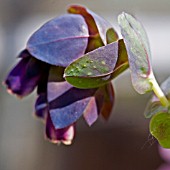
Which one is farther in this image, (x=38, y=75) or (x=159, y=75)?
(x=159, y=75)

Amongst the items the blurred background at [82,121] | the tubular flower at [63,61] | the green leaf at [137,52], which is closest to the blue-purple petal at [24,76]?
the tubular flower at [63,61]

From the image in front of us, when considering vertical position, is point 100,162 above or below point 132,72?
below

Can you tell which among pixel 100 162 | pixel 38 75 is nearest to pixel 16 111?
pixel 100 162

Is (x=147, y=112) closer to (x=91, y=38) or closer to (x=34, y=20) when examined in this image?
(x=91, y=38)

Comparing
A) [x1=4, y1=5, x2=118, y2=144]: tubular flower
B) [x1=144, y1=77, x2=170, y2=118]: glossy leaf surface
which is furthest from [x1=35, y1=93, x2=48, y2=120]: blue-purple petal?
[x1=144, y1=77, x2=170, y2=118]: glossy leaf surface

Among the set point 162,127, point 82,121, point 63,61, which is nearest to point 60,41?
point 63,61

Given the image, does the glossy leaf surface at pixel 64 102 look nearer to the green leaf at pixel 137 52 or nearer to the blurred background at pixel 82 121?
the green leaf at pixel 137 52

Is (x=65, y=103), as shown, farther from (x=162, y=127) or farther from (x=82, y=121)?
(x=82, y=121)
